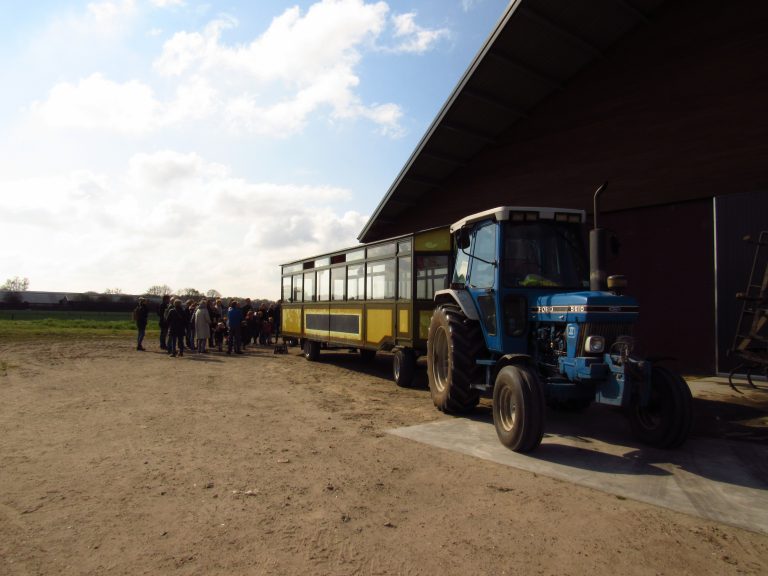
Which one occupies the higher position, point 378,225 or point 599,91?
point 599,91

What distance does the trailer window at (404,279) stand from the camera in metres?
9.65

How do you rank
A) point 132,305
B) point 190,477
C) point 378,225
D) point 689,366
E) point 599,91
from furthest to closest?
point 132,305, point 378,225, point 599,91, point 689,366, point 190,477

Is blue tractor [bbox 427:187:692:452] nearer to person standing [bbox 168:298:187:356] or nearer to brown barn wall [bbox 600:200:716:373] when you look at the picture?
brown barn wall [bbox 600:200:716:373]

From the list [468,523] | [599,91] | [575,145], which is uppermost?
[599,91]

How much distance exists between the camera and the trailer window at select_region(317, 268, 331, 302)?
13.3m

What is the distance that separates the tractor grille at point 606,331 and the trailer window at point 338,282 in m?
7.77

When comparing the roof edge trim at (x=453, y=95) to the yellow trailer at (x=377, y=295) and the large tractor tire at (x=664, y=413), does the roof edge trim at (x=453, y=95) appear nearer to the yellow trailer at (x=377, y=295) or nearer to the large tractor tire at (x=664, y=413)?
the yellow trailer at (x=377, y=295)

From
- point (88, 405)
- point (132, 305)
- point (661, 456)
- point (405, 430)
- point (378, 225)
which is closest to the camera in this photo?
point (661, 456)

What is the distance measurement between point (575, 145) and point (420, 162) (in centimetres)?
467

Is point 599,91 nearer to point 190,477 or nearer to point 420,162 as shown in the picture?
point 420,162

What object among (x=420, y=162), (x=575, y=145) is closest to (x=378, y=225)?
(x=420, y=162)

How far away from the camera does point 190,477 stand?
4535 millimetres

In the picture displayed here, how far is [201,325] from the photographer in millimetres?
16062

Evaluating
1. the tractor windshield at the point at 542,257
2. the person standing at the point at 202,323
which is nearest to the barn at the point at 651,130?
the tractor windshield at the point at 542,257
